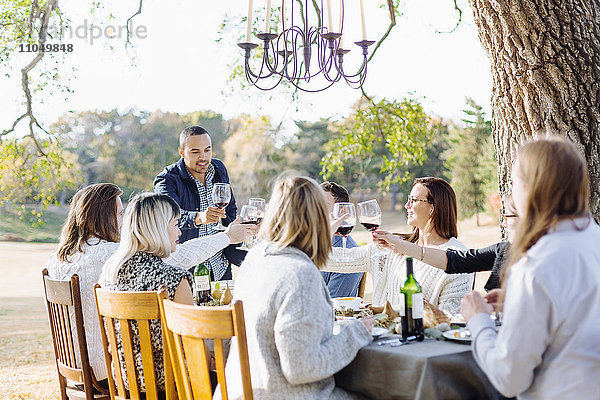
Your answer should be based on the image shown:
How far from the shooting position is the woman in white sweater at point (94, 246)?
291cm

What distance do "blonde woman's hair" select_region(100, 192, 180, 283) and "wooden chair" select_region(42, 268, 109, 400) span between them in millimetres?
174

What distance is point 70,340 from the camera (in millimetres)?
2795

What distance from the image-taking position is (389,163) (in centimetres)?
659

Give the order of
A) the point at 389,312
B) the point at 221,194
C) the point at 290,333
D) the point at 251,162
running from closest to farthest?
the point at 290,333 < the point at 389,312 < the point at 221,194 < the point at 251,162

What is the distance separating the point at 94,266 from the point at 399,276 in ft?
4.42

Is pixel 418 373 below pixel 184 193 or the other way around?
below

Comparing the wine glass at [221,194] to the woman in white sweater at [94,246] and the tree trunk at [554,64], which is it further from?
the tree trunk at [554,64]

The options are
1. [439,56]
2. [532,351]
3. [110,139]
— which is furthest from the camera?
[110,139]

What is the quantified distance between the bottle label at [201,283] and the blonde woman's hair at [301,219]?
961 mm

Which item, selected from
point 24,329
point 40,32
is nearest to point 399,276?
point 40,32

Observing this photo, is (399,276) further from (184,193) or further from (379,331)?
(184,193)

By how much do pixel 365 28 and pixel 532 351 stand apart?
2261 mm

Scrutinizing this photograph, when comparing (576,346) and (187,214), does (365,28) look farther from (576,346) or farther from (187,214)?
(576,346)

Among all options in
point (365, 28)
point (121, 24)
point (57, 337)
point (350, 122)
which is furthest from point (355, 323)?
point (350, 122)
